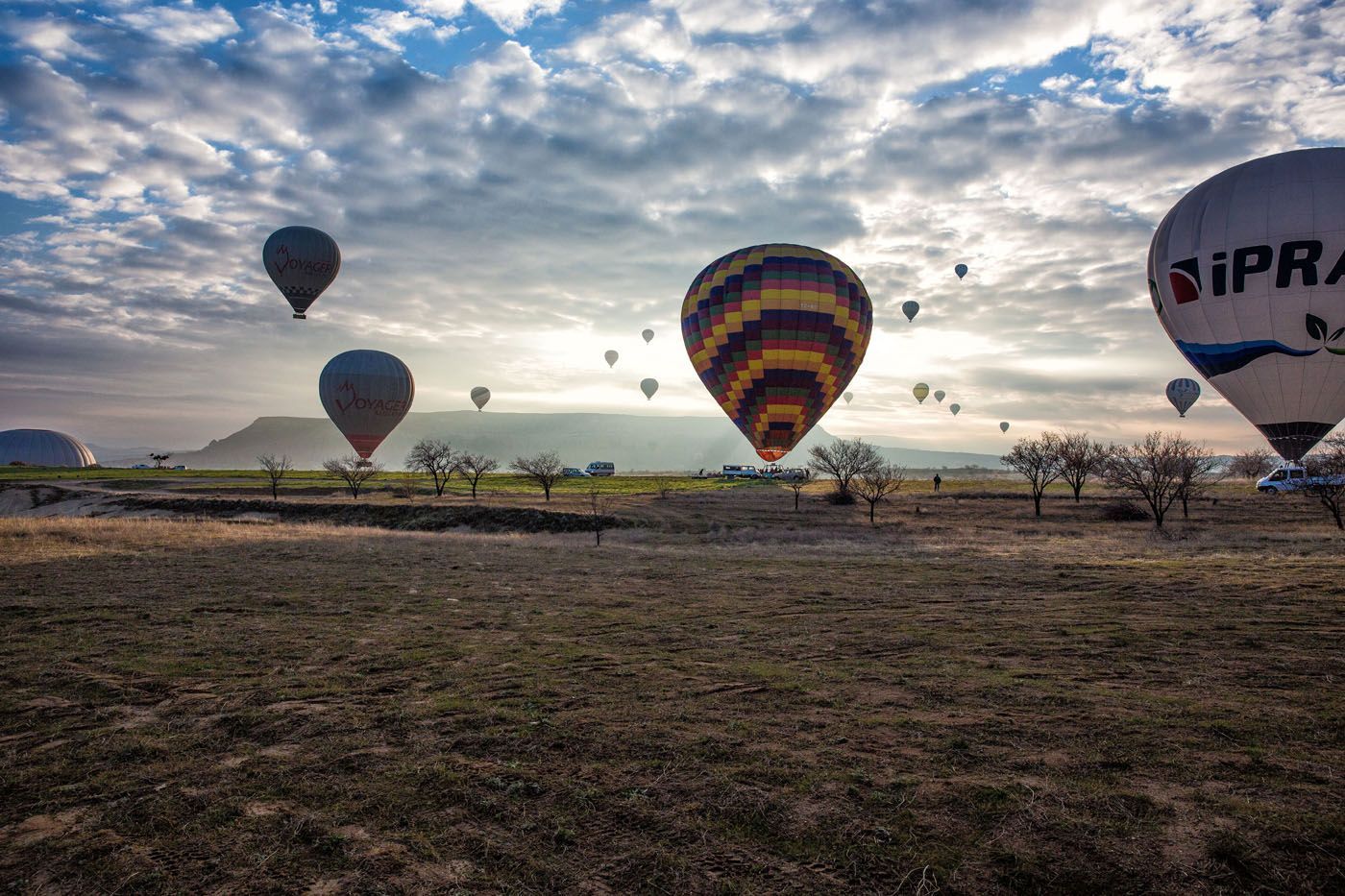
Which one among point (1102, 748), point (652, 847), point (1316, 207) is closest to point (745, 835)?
point (652, 847)

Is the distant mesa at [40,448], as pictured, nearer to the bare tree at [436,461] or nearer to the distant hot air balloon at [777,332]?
the bare tree at [436,461]

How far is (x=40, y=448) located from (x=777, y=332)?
151 meters

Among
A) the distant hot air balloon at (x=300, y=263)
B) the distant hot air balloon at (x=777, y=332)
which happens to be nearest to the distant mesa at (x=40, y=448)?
the distant hot air balloon at (x=300, y=263)

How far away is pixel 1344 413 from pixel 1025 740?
48.2 meters

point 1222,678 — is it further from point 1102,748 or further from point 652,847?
point 652,847

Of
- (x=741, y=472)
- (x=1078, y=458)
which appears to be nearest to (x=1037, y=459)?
(x=1078, y=458)

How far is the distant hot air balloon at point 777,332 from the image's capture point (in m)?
47.2

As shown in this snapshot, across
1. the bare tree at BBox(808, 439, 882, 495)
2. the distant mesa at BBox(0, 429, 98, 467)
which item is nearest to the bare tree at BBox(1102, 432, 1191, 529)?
the bare tree at BBox(808, 439, 882, 495)

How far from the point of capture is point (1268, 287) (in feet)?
118

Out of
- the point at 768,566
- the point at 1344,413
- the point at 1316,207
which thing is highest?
the point at 1316,207

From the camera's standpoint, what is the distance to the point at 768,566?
22688mm

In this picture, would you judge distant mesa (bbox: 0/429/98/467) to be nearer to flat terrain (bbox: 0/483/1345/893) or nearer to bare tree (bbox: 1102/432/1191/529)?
flat terrain (bbox: 0/483/1345/893)

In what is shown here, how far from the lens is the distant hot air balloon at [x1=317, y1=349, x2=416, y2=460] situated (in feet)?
247

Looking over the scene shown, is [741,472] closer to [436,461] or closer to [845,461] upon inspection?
[845,461]
